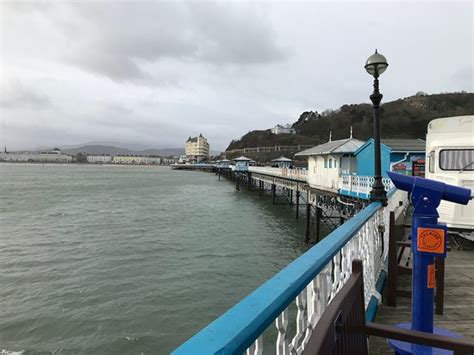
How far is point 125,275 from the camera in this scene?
12.5 m

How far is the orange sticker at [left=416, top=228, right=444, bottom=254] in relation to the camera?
2599 millimetres

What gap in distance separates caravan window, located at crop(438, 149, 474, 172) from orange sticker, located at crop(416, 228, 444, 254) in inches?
272

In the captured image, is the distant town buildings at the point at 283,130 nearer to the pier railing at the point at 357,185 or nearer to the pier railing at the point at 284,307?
the pier railing at the point at 357,185

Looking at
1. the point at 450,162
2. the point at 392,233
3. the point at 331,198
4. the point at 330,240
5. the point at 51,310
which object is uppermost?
the point at 450,162

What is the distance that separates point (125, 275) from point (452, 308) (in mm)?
10854

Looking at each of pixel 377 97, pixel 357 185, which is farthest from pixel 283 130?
pixel 377 97

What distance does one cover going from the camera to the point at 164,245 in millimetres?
17094

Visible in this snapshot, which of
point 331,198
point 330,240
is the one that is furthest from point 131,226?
point 330,240

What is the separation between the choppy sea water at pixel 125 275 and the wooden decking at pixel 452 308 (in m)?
5.58

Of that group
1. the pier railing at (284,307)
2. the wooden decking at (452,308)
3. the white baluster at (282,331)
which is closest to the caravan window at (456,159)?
the wooden decking at (452,308)

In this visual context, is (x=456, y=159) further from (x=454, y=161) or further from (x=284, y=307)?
(x=284, y=307)

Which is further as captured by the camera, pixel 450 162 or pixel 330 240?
pixel 450 162

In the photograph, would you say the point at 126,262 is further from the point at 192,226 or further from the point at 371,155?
the point at 371,155

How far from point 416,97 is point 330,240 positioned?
134411mm
